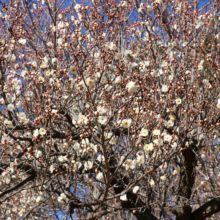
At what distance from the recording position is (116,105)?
302 cm

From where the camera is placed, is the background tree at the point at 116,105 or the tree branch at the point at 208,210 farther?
the tree branch at the point at 208,210

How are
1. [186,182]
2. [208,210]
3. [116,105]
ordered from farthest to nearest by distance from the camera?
1. [186,182]
2. [208,210]
3. [116,105]

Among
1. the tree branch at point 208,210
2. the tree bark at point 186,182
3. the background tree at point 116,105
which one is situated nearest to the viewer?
the background tree at point 116,105

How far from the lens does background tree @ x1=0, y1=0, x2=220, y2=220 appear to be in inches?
127

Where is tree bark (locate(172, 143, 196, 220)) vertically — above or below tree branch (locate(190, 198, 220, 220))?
above

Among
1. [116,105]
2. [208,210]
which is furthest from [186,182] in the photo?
[116,105]

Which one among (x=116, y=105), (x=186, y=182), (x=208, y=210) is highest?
(x=116, y=105)

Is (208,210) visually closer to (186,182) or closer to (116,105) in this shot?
(186,182)

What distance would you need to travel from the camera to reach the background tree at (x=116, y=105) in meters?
3.22

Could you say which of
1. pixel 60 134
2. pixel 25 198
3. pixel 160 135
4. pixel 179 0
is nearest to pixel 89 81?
pixel 160 135

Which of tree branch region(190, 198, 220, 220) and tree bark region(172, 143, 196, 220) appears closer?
tree branch region(190, 198, 220, 220)

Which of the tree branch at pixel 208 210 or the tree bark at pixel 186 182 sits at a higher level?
the tree bark at pixel 186 182

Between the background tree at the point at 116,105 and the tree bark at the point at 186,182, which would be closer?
the background tree at the point at 116,105

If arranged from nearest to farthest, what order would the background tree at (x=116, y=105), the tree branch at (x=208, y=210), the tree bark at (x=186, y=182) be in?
the background tree at (x=116, y=105) → the tree branch at (x=208, y=210) → the tree bark at (x=186, y=182)
